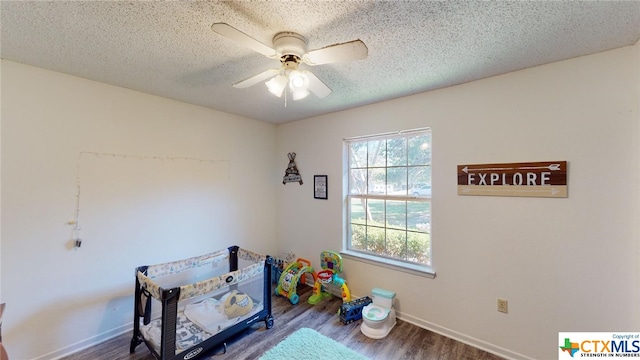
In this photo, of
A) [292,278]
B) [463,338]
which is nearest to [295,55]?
[292,278]

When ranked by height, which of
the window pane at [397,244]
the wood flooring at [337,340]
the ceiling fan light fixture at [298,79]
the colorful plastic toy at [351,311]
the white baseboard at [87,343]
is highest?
the ceiling fan light fixture at [298,79]

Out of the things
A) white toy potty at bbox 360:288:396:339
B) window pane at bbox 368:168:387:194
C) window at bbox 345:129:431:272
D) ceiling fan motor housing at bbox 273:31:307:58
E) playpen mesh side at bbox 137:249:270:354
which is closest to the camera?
ceiling fan motor housing at bbox 273:31:307:58

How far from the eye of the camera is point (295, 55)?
1509 millimetres

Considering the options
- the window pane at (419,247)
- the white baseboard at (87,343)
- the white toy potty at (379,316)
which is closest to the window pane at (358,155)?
the window pane at (419,247)

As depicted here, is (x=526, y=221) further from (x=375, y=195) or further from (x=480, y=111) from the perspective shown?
(x=375, y=195)

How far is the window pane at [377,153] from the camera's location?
9.43ft

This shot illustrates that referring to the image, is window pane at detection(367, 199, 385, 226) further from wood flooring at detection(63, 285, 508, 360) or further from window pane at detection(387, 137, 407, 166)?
wood flooring at detection(63, 285, 508, 360)

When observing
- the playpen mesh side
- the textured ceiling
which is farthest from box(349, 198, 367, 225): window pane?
the textured ceiling

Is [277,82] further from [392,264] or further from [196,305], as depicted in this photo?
[196,305]

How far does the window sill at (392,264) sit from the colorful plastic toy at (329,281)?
153mm

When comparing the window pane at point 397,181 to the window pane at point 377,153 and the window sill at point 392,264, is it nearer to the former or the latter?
the window pane at point 377,153

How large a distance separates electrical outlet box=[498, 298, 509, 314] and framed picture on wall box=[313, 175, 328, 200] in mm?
2044

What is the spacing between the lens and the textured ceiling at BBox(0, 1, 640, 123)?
128 cm

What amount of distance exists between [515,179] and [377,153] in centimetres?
134
